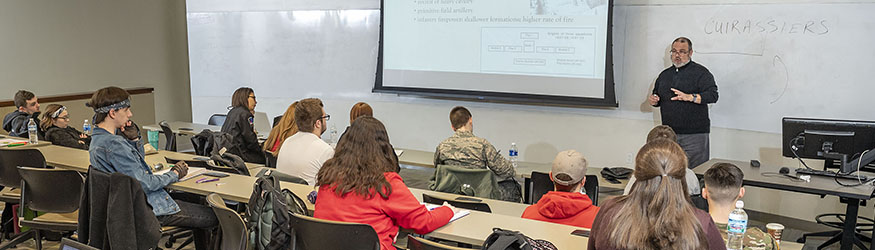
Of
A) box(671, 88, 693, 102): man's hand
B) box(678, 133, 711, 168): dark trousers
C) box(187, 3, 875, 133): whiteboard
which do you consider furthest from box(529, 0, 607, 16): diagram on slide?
box(678, 133, 711, 168): dark trousers

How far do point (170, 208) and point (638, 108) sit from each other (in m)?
4.43

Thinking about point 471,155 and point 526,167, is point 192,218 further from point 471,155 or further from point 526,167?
point 526,167

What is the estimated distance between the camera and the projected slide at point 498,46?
638 cm

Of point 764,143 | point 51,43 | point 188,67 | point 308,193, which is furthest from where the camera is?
point 188,67

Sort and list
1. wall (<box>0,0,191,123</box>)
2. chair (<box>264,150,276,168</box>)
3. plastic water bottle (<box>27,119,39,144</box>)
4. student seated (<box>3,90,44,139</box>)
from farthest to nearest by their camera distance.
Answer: wall (<box>0,0,191,123</box>), student seated (<box>3,90,44,139</box>), plastic water bottle (<box>27,119,39,144</box>), chair (<box>264,150,276,168</box>)

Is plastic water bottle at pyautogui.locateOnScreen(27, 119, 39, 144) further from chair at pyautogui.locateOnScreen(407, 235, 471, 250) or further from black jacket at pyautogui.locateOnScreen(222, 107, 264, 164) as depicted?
chair at pyautogui.locateOnScreen(407, 235, 471, 250)

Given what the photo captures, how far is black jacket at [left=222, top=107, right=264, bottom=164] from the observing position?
5664 millimetres

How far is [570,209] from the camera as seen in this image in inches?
114

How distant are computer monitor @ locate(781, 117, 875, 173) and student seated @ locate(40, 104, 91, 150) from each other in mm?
5484

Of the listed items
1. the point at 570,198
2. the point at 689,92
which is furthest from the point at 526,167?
the point at 570,198

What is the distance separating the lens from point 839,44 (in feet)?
17.6

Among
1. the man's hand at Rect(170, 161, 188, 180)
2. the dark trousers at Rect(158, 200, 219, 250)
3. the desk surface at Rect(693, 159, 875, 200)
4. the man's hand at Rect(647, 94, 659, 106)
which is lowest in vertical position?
A: the dark trousers at Rect(158, 200, 219, 250)

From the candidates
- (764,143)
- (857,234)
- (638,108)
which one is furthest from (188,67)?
(857,234)

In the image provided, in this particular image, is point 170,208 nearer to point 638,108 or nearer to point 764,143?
point 638,108
